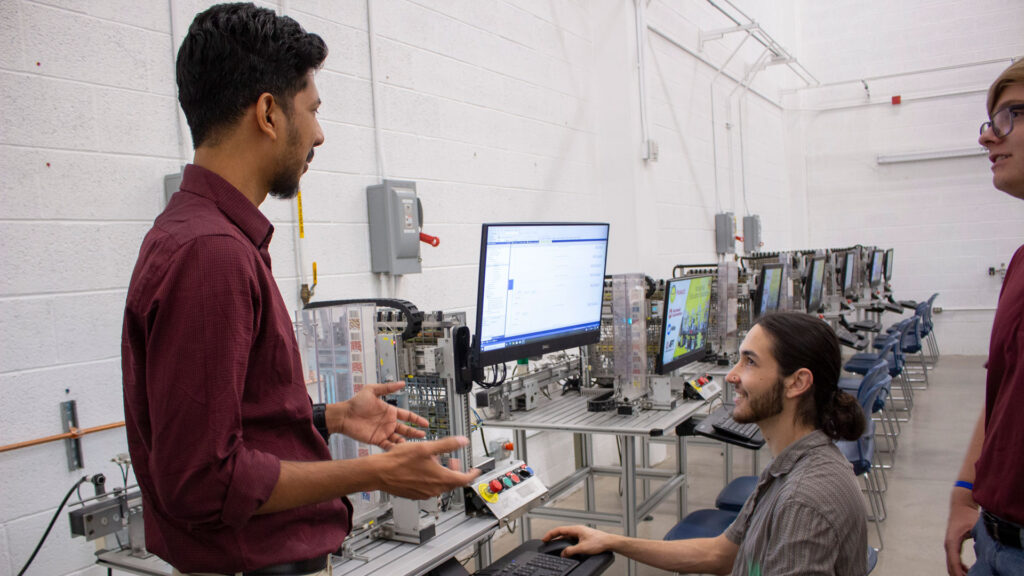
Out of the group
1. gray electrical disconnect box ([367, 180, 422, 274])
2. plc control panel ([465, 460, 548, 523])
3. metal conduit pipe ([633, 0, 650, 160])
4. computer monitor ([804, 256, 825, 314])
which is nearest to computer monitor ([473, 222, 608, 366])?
plc control panel ([465, 460, 548, 523])

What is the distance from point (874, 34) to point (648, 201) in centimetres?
574

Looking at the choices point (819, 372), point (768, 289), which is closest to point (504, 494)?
point (819, 372)

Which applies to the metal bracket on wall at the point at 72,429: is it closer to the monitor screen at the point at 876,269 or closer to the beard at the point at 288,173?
the beard at the point at 288,173

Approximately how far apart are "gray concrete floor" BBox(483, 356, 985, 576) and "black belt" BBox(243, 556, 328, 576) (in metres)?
2.30

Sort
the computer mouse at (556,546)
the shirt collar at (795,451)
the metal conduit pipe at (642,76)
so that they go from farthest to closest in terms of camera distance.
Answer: the metal conduit pipe at (642,76)
the computer mouse at (556,546)
the shirt collar at (795,451)

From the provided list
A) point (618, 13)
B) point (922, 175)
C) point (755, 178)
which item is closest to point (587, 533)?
point (618, 13)

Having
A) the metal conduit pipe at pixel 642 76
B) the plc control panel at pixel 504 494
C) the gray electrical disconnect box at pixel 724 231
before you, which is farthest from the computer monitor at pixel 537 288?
the gray electrical disconnect box at pixel 724 231

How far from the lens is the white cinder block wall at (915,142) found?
26.6 ft

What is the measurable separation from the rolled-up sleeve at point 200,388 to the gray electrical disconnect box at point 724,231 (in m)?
5.92

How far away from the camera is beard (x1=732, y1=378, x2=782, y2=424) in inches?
61.8

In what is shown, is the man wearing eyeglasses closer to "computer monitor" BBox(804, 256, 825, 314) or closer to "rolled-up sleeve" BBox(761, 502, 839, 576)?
"rolled-up sleeve" BBox(761, 502, 839, 576)

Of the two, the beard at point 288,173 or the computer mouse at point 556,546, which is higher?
the beard at point 288,173

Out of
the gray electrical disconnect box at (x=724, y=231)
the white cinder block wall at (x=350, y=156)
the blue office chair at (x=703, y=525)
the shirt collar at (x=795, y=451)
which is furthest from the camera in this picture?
the gray electrical disconnect box at (x=724, y=231)

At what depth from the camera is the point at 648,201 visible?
4.84m
